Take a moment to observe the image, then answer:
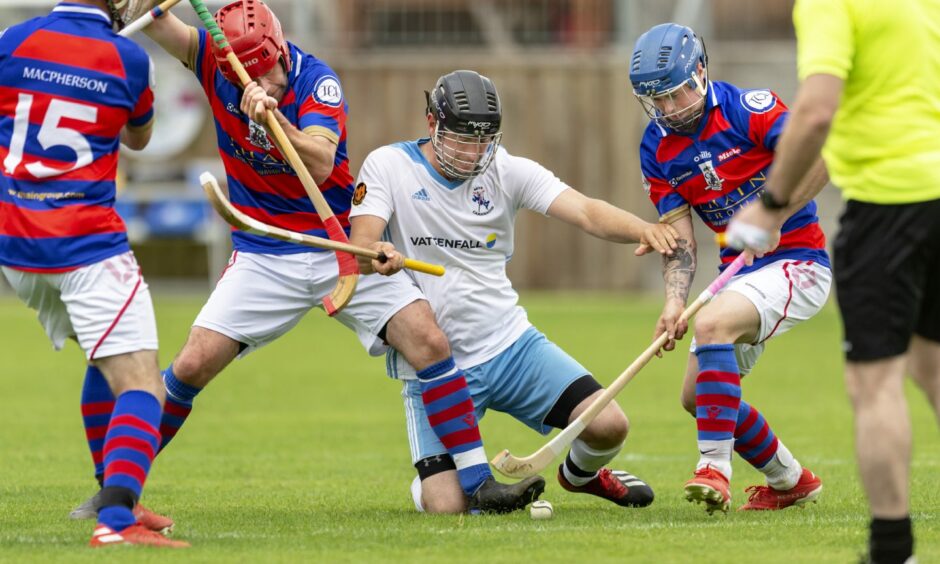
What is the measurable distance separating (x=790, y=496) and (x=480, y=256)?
1.66 m

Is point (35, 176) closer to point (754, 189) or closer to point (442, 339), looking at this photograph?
point (442, 339)

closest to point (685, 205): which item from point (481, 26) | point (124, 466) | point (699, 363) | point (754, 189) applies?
point (754, 189)

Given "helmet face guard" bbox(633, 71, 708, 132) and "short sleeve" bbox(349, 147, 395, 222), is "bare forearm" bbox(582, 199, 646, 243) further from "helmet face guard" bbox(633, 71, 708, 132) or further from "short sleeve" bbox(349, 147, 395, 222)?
"short sleeve" bbox(349, 147, 395, 222)

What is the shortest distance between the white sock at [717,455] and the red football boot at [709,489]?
0.03 m

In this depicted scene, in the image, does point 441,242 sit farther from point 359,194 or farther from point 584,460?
Answer: point 584,460

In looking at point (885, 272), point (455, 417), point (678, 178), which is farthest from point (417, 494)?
point (885, 272)

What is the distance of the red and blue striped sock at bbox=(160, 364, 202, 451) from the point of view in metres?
6.20

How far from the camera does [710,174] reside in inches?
247

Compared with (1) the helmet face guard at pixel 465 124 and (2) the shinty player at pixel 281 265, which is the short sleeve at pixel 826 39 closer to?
(1) the helmet face guard at pixel 465 124

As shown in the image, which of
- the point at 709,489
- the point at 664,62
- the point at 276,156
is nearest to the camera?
the point at 709,489

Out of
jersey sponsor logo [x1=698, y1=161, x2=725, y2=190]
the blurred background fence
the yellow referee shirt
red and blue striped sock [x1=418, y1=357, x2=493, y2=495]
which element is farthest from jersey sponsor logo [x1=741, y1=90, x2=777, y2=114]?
the blurred background fence

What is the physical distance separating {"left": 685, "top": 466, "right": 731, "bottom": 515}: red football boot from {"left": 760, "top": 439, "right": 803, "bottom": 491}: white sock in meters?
0.56

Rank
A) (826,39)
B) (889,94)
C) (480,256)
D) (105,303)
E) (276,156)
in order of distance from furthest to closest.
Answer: (480,256)
(276,156)
(105,303)
(889,94)
(826,39)

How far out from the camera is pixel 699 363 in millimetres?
5973
